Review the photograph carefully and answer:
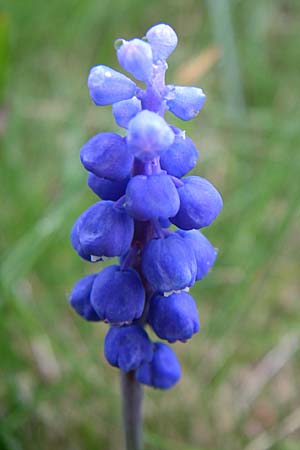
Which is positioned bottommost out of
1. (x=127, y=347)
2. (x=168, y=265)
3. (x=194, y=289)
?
(x=194, y=289)

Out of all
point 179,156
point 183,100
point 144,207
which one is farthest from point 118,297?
point 183,100

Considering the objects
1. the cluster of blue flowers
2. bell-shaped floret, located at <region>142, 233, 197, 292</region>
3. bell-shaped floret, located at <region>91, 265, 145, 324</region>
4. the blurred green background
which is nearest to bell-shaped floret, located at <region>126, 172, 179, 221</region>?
the cluster of blue flowers

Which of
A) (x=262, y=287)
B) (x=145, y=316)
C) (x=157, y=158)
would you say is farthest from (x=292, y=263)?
(x=157, y=158)

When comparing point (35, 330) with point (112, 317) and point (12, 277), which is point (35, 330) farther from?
point (112, 317)

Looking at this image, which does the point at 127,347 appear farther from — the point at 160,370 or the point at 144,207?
the point at 144,207

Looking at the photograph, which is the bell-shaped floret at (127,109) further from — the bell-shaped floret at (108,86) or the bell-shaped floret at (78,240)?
the bell-shaped floret at (78,240)

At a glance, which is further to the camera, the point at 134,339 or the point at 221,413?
the point at 221,413

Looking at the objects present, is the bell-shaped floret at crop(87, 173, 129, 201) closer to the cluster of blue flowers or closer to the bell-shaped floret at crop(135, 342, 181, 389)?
the cluster of blue flowers
